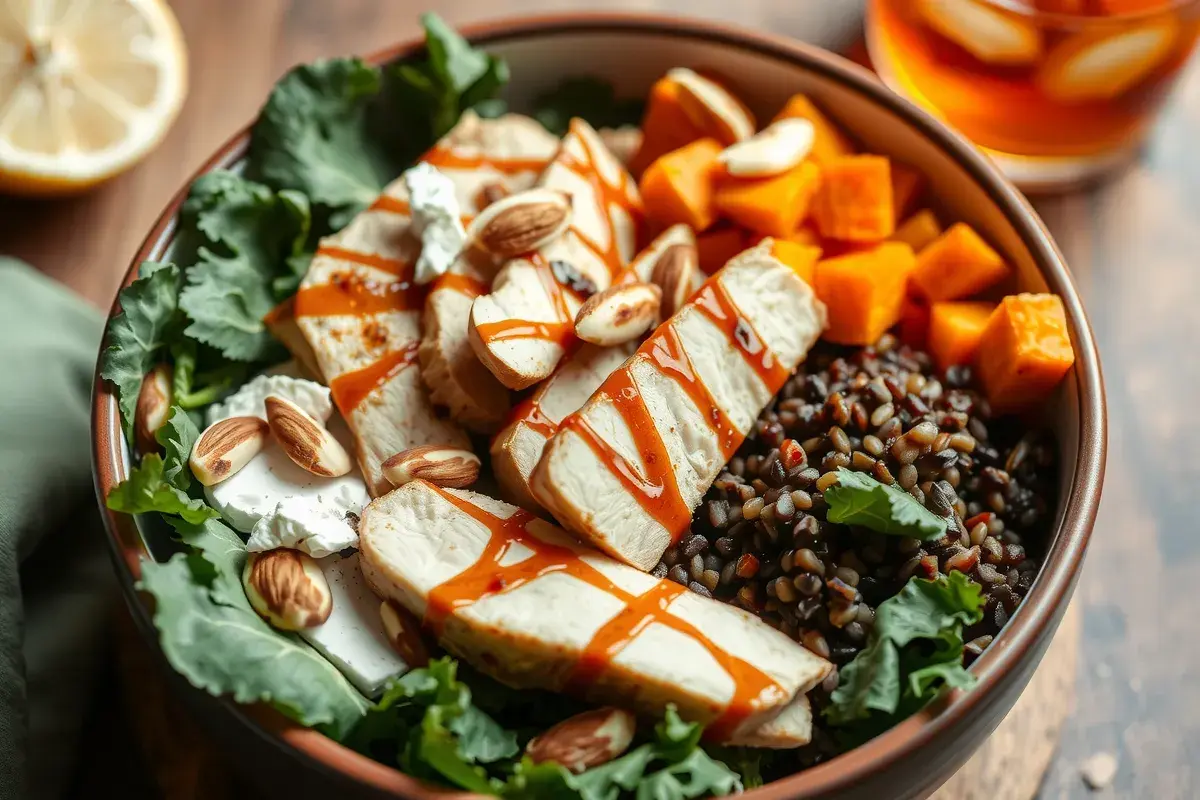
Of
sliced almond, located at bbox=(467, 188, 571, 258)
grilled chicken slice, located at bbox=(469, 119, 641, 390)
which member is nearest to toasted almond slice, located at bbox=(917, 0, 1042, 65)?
grilled chicken slice, located at bbox=(469, 119, 641, 390)

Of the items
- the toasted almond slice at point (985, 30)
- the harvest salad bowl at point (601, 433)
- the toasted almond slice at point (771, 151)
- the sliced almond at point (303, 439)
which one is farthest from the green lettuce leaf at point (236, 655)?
the toasted almond slice at point (985, 30)

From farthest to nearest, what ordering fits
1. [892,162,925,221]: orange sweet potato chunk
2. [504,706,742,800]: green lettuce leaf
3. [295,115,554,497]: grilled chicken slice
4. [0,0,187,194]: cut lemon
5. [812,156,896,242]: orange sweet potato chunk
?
1. [0,0,187,194]: cut lemon
2. [892,162,925,221]: orange sweet potato chunk
3. [812,156,896,242]: orange sweet potato chunk
4. [295,115,554,497]: grilled chicken slice
5. [504,706,742,800]: green lettuce leaf

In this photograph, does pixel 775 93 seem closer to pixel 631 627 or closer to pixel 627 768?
pixel 631 627

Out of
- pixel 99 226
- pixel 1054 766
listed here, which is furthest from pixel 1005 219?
pixel 99 226

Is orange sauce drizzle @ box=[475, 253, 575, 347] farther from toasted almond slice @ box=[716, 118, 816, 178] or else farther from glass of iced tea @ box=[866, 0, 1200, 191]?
glass of iced tea @ box=[866, 0, 1200, 191]

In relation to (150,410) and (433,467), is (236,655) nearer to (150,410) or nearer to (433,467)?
(433,467)
